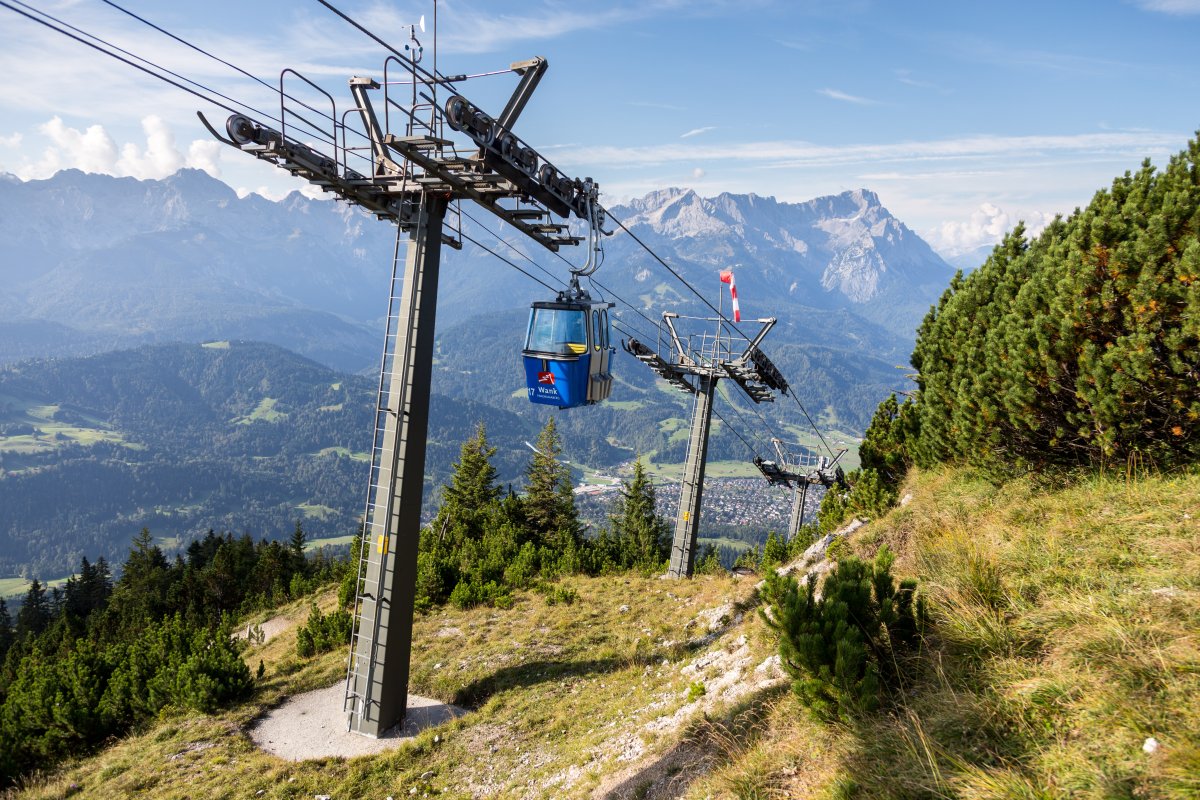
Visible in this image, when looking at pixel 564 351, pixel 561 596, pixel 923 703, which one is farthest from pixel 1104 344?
pixel 561 596

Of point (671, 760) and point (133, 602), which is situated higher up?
point (671, 760)

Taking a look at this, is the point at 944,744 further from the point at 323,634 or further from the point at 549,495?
the point at 549,495

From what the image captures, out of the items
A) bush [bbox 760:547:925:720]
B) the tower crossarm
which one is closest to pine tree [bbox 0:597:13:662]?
the tower crossarm

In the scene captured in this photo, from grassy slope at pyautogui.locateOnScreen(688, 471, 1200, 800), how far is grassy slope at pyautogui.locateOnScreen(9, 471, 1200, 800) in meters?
0.02

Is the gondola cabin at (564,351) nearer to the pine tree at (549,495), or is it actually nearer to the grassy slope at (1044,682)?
the grassy slope at (1044,682)

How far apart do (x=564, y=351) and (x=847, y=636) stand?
27.2 ft

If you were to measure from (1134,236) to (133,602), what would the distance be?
58.5 metres

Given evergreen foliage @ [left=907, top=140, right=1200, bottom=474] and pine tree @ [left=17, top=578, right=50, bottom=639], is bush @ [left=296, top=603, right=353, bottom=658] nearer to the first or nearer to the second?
evergreen foliage @ [left=907, top=140, right=1200, bottom=474]

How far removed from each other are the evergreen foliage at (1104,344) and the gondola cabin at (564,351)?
6910 mm

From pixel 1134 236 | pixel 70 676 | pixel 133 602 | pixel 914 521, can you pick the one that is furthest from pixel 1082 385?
pixel 133 602

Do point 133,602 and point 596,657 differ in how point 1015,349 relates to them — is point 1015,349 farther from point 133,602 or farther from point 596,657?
point 133,602

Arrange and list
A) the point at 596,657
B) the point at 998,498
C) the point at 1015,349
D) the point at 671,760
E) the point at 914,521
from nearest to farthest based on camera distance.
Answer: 1. the point at 671,760
2. the point at 1015,349
3. the point at 998,498
4. the point at 914,521
5. the point at 596,657

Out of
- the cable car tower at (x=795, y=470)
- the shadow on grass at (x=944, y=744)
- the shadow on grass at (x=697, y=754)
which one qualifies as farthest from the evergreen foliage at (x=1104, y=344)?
the cable car tower at (x=795, y=470)

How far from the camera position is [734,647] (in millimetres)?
11070
